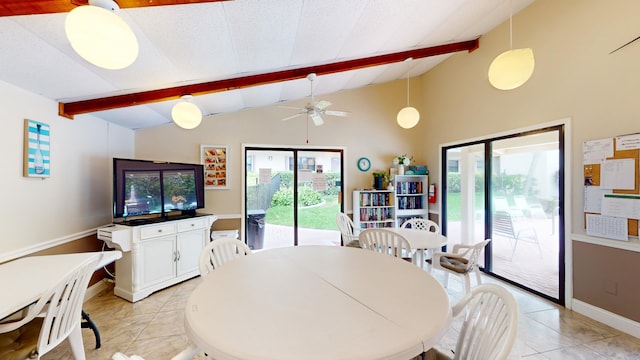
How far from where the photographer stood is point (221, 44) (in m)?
2.09

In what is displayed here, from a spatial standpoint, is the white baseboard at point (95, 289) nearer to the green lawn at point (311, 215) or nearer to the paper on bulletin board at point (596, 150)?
the green lawn at point (311, 215)

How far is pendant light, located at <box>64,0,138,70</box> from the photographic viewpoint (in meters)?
1.09

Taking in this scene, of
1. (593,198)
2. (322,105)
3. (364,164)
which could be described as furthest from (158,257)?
(593,198)

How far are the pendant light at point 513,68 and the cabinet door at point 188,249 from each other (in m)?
3.86

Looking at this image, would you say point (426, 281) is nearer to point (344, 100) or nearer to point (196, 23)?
point (196, 23)

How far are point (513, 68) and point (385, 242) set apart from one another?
190 centimetres

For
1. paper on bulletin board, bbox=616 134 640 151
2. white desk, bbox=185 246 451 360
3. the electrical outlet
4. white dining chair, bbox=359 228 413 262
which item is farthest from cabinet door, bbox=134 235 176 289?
paper on bulletin board, bbox=616 134 640 151

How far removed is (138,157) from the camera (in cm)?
405

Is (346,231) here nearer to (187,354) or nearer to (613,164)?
(613,164)

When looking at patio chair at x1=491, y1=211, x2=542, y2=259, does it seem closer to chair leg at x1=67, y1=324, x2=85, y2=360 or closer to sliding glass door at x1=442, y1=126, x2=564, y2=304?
sliding glass door at x1=442, y1=126, x2=564, y2=304

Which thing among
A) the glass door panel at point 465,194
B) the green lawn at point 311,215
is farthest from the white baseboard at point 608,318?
the green lawn at point 311,215

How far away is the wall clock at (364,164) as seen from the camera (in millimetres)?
4875

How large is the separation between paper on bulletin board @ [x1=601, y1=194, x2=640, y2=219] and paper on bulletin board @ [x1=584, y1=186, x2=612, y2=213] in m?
0.03

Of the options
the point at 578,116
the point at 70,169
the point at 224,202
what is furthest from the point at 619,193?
the point at 70,169
